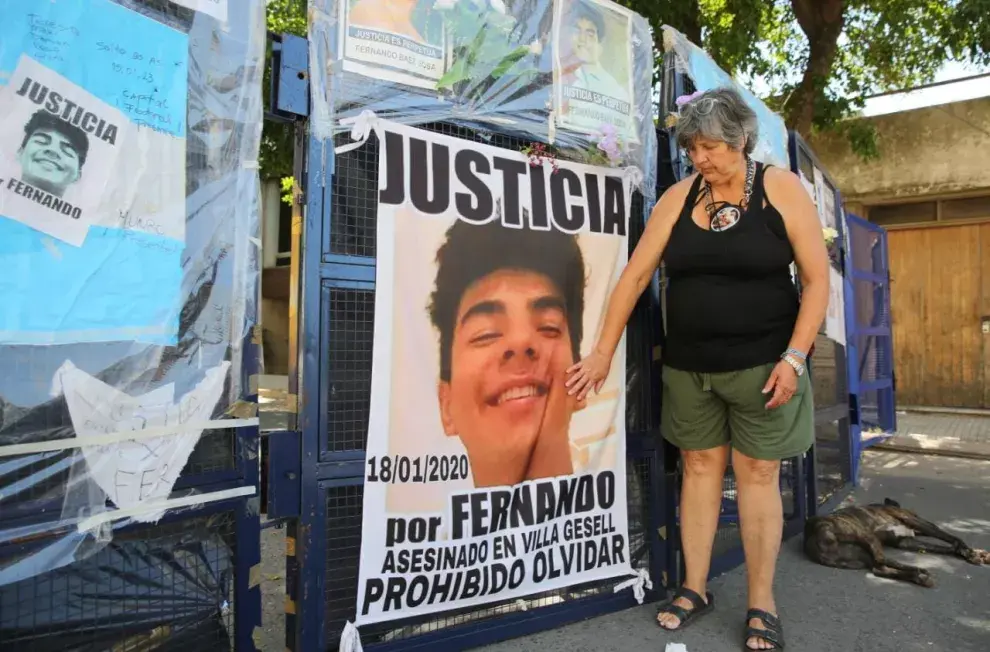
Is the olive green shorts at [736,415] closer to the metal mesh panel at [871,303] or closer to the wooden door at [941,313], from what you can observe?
the metal mesh panel at [871,303]

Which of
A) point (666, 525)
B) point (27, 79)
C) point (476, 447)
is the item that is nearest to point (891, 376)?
point (666, 525)

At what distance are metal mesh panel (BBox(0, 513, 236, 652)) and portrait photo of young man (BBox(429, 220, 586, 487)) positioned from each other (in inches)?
33.0

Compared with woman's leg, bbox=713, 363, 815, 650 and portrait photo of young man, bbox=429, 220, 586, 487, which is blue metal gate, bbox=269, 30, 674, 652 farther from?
woman's leg, bbox=713, 363, 815, 650

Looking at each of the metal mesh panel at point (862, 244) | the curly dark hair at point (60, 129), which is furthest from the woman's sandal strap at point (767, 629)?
the metal mesh panel at point (862, 244)

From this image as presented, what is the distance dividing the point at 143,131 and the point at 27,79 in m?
0.27

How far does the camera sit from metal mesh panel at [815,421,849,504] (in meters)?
4.55

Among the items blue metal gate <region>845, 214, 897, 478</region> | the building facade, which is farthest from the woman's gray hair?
the building facade

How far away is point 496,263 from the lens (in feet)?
8.23

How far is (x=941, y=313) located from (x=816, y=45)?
167 inches

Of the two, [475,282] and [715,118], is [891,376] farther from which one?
[475,282]

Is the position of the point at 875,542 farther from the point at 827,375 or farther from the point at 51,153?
the point at 51,153

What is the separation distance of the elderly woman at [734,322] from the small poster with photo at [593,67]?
369mm

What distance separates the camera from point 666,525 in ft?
9.85

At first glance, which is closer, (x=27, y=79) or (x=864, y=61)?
(x=27, y=79)
